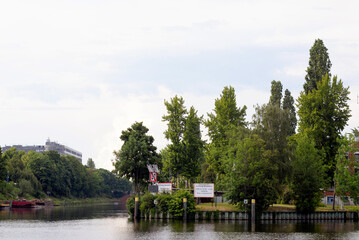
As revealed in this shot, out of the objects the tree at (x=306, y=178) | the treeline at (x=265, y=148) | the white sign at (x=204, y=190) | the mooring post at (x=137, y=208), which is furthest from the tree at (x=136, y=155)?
the tree at (x=306, y=178)

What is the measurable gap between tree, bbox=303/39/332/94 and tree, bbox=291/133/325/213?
22.1 metres

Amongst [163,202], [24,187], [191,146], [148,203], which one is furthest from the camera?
[24,187]

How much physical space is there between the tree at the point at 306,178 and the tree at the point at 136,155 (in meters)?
29.8

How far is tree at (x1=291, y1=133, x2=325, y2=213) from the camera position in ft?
283

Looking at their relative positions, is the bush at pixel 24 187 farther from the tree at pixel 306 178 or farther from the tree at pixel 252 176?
the tree at pixel 306 178

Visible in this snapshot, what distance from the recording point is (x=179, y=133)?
102 metres

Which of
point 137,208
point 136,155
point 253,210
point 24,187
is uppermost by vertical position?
point 136,155

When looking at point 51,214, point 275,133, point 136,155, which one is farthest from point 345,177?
point 51,214

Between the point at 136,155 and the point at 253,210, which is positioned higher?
the point at 136,155

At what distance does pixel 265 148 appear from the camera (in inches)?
3506

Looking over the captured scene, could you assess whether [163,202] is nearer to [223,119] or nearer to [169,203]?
[169,203]

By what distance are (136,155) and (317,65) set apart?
45.9 meters

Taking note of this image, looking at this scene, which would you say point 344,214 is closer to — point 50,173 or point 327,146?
point 327,146

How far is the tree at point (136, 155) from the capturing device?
323 feet
